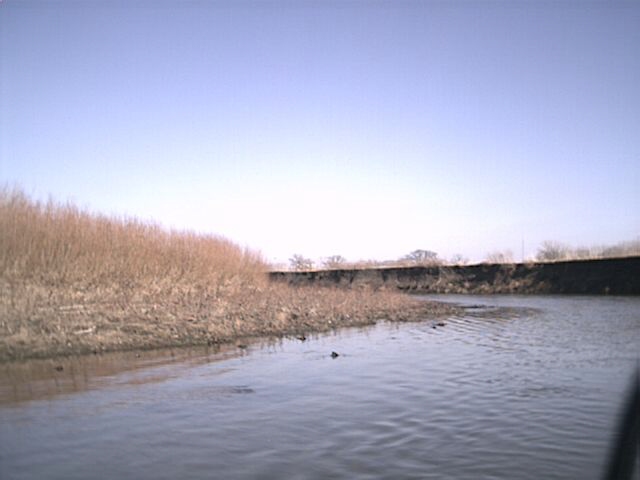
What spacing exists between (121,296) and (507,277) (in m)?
30.0

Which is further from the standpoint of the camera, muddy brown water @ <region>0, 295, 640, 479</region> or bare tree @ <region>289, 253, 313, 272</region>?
bare tree @ <region>289, 253, 313, 272</region>

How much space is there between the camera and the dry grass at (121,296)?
46.1ft

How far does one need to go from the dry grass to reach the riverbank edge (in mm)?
33

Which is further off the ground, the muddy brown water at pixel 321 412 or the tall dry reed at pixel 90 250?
the tall dry reed at pixel 90 250

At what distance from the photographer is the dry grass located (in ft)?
46.1

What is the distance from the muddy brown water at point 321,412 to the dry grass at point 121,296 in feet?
4.53

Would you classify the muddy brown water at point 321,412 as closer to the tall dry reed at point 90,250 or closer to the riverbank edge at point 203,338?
the riverbank edge at point 203,338

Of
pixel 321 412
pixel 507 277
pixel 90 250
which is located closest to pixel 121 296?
pixel 90 250

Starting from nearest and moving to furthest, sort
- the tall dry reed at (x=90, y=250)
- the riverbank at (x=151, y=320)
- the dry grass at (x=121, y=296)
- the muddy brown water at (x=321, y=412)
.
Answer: the muddy brown water at (x=321, y=412) → the riverbank at (x=151, y=320) → the dry grass at (x=121, y=296) → the tall dry reed at (x=90, y=250)

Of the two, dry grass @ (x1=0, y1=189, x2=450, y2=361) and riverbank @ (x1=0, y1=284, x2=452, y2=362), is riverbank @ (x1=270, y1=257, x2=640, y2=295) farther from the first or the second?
riverbank @ (x1=0, y1=284, x2=452, y2=362)

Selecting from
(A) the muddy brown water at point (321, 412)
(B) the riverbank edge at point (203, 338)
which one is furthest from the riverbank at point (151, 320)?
(A) the muddy brown water at point (321, 412)

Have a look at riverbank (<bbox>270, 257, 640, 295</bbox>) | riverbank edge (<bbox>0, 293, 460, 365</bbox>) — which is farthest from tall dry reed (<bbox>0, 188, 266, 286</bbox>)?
riverbank (<bbox>270, 257, 640, 295</bbox>)

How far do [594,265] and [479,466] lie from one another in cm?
3321

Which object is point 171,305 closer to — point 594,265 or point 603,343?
point 603,343
